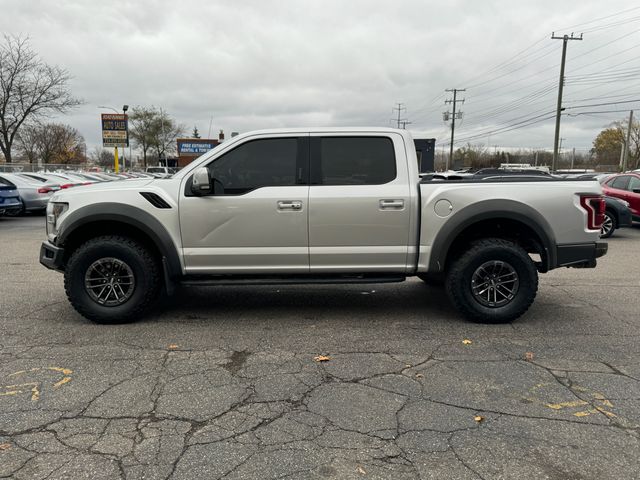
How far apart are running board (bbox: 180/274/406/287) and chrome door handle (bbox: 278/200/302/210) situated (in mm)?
732

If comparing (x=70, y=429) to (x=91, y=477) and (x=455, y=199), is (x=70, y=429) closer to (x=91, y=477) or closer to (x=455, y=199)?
(x=91, y=477)

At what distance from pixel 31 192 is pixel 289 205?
15166 millimetres

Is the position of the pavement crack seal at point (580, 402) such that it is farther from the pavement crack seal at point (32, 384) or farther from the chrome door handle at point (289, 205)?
the pavement crack seal at point (32, 384)

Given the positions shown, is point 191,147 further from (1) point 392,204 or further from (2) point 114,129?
(1) point 392,204

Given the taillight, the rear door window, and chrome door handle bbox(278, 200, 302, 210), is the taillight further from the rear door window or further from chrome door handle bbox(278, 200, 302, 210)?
chrome door handle bbox(278, 200, 302, 210)

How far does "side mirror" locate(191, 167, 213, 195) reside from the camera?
4.40 meters

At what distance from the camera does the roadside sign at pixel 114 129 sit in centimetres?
3409

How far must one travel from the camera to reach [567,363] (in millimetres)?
3912

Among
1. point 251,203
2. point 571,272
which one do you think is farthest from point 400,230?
point 571,272

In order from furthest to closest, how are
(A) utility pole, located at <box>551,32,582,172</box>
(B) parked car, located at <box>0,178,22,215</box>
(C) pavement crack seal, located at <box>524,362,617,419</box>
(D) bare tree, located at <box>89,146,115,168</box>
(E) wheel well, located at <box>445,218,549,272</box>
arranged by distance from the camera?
(D) bare tree, located at <box>89,146,115,168</box>, (A) utility pole, located at <box>551,32,582,172</box>, (B) parked car, located at <box>0,178,22,215</box>, (E) wheel well, located at <box>445,218,549,272</box>, (C) pavement crack seal, located at <box>524,362,617,419</box>

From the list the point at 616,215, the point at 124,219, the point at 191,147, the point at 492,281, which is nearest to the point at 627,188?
the point at 616,215

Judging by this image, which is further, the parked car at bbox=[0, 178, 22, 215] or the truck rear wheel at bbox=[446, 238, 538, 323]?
the parked car at bbox=[0, 178, 22, 215]

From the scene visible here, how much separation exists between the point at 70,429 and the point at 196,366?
42.9 inches

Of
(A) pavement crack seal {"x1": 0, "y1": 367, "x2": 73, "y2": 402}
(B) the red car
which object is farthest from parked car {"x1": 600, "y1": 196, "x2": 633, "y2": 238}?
(A) pavement crack seal {"x1": 0, "y1": 367, "x2": 73, "y2": 402}
